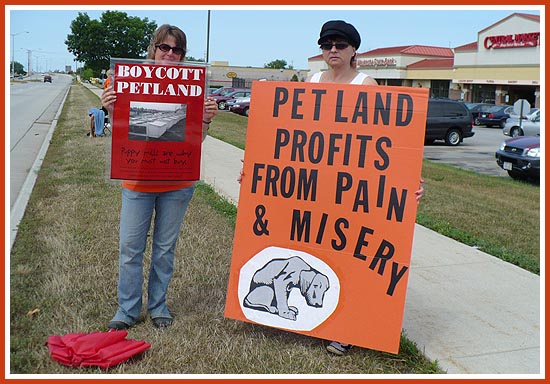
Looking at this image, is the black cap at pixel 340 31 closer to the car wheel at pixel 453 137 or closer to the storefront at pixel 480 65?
the car wheel at pixel 453 137

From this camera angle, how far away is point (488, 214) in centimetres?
873

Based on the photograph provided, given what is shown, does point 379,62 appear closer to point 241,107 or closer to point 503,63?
point 503,63

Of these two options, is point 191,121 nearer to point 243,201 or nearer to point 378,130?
point 243,201

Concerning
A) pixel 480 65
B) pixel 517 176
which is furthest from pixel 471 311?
pixel 480 65

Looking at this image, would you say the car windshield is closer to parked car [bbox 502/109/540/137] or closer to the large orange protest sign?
parked car [bbox 502/109/540/137]

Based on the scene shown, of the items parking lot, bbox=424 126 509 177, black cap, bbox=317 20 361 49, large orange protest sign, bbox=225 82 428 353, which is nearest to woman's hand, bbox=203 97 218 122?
large orange protest sign, bbox=225 82 428 353

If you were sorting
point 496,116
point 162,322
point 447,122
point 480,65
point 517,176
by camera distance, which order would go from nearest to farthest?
point 162,322
point 517,176
point 447,122
point 496,116
point 480,65

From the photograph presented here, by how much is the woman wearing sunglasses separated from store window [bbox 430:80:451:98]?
5713cm

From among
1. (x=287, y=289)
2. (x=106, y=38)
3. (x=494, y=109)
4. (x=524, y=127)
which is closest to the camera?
(x=287, y=289)

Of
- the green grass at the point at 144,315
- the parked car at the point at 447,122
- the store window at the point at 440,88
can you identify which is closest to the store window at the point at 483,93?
the store window at the point at 440,88

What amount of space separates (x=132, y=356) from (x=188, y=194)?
43.4 inches

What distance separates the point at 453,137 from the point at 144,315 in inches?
813

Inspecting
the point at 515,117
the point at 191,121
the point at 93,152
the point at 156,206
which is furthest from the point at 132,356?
the point at 515,117

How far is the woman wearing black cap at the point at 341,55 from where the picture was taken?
379 centimetres
